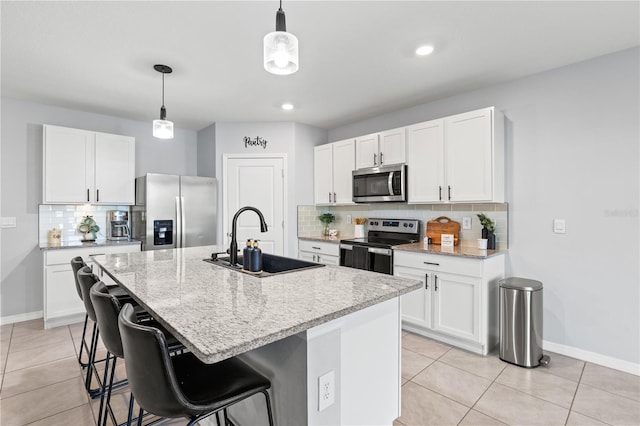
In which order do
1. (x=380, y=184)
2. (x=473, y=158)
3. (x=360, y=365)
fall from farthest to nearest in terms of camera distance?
(x=380, y=184) → (x=473, y=158) → (x=360, y=365)

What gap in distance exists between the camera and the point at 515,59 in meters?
2.70

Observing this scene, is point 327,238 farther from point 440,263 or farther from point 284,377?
point 284,377

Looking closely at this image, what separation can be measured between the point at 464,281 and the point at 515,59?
1.92 m

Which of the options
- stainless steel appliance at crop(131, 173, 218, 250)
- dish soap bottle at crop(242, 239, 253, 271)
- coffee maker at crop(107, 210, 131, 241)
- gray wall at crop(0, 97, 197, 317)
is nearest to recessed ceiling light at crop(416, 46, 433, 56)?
dish soap bottle at crop(242, 239, 253, 271)

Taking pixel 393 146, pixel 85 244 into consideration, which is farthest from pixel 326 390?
pixel 85 244

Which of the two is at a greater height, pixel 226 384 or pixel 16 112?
pixel 16 112

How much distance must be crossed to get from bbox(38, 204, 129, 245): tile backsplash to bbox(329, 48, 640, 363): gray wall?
189 inches

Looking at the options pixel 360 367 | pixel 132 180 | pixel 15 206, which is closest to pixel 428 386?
pixel 360 367

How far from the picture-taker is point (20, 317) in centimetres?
372

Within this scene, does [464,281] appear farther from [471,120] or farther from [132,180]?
[132,180]

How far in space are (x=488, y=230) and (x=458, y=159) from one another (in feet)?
2.46

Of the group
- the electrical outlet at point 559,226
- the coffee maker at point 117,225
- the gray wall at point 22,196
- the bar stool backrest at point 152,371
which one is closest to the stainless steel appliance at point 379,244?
the electrical outlet at point 559,226

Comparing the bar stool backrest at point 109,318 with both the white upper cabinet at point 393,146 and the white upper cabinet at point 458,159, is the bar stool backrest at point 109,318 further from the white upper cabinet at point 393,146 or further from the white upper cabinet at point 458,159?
the white upper cabinet at point 393,146

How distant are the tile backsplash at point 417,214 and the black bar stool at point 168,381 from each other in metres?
2.82
